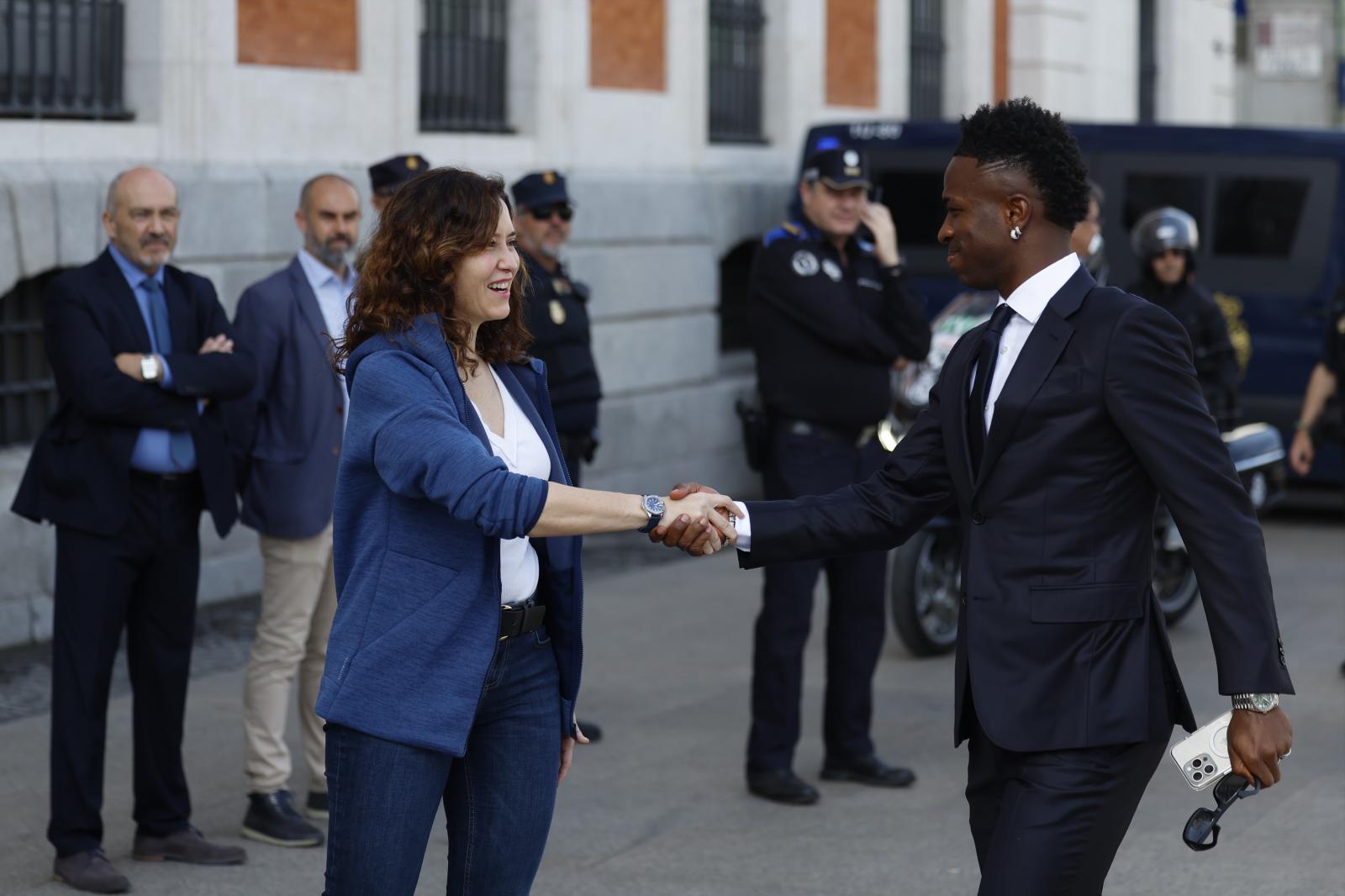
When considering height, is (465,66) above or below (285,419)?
above

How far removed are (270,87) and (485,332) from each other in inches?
263

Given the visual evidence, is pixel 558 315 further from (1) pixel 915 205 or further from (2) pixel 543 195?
(1) pixel 915 205

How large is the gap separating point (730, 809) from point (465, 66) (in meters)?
6.77

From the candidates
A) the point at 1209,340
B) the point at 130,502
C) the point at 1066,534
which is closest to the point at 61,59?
the point at 130,502

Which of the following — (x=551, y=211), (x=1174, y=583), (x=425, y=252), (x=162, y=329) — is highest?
(x=551, y=211)

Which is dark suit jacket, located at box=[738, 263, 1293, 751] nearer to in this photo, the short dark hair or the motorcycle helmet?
the short dark hair

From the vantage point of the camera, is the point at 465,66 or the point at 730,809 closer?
the point at 730,809

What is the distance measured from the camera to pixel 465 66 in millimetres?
11945

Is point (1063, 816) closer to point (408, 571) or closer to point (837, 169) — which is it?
point (408, 571)

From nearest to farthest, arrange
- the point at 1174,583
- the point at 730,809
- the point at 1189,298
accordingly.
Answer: the point at 730,809 → the point at 1189,298 → the point at 1174,583

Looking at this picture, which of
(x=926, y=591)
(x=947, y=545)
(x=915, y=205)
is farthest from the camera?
(x=915, y=205)

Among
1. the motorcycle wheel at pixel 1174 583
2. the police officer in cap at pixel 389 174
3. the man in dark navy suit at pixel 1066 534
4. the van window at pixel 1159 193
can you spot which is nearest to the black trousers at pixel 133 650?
the police officer in cap at pixel 389 174

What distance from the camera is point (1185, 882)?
17.8 ft

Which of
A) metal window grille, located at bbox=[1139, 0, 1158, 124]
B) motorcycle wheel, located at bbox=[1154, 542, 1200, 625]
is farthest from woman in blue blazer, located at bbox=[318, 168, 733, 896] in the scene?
metal window grille, located at bbox=[1139, 0, 1158, 124]
